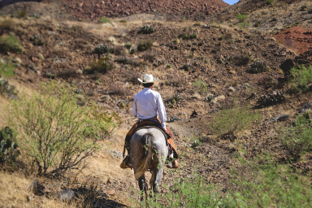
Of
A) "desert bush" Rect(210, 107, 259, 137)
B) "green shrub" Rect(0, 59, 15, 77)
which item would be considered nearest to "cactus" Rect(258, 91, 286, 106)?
"desert bush" Rect(210, 107, 259, 137)

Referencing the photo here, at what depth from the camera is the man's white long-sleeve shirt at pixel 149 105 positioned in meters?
4.44

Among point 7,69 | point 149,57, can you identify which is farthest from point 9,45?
point 149,57

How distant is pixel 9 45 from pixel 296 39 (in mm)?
25959

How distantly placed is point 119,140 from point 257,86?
1121cm

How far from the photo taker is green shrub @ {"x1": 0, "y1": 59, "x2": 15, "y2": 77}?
1212 centimetres

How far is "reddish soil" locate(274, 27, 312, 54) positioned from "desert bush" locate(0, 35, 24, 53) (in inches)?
935

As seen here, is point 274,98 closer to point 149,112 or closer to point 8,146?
point 149,112

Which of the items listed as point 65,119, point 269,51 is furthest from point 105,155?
point 269,51

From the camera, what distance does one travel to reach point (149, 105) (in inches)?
177

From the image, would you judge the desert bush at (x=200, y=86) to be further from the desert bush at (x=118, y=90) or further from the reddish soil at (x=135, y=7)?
the reddish soil at (x=135, y=7)

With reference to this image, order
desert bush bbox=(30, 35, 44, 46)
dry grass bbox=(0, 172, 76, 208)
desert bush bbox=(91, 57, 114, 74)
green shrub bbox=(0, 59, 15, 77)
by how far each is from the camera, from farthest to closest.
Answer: desert bush bbox=(30, 35, 44, 46) → desert bush bbox=(91, 57, 114, 74) → green shrub bbox=(0, 59, 15, 77) → dry grass bbox=(0, 172, 76, 208)

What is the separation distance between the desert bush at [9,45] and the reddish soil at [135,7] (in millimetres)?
A: 44674

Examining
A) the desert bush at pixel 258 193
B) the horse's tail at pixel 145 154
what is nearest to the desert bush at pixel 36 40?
the horse's tail at pixel 145 154

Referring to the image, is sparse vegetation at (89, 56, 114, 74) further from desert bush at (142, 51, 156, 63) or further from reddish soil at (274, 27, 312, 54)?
reddish soil at (274, 27, 312, 54)
